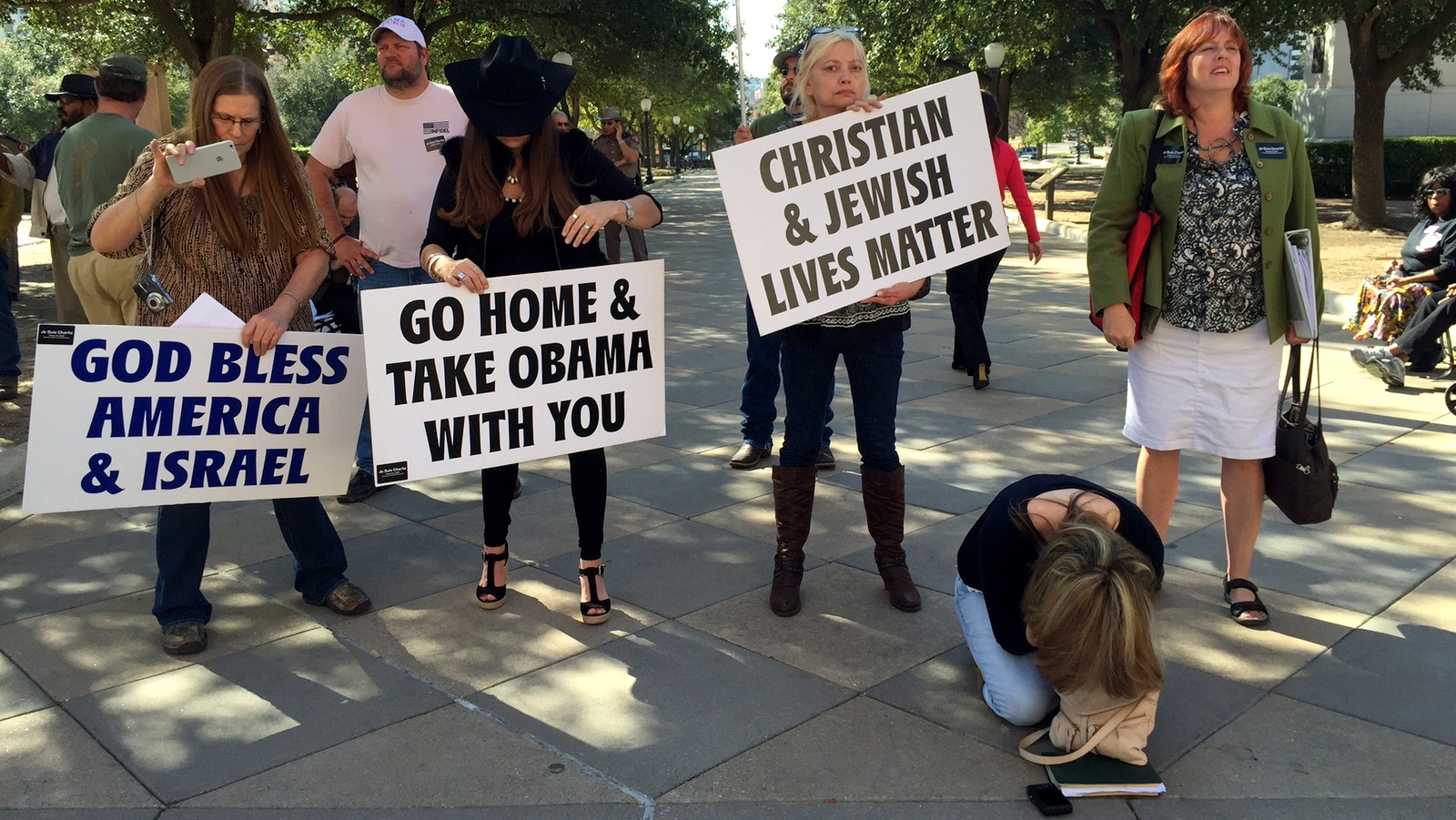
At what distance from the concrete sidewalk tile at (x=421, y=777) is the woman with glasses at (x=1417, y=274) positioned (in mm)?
6446

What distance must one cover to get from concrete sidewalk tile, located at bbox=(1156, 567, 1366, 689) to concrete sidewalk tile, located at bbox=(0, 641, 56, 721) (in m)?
3.29

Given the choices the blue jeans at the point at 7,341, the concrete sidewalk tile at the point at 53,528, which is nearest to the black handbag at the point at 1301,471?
the concrete sidewalk tile at the point at 53,528

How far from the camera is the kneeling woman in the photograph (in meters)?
2.77

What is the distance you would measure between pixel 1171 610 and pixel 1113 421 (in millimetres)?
2843

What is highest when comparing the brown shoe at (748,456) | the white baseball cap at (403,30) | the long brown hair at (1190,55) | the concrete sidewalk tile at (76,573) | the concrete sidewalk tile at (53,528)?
the white baseball cap at (403,30)

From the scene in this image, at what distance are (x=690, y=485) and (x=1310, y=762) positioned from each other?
3203mm

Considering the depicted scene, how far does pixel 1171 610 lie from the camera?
161 inches

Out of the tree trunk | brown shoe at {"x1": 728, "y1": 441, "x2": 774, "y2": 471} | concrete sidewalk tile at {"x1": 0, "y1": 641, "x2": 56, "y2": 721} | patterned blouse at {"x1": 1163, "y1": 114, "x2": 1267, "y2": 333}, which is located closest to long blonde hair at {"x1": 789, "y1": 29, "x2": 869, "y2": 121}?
patterned blouse at {"x1": 1163, "y1": 114, "x2": 1267, "y2": 333}

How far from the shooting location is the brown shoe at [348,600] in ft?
13.9

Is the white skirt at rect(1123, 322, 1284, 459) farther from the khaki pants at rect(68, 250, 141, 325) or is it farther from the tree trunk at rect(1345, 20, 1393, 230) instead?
the tree trunk at rect(1345, 20, 1393, 230)

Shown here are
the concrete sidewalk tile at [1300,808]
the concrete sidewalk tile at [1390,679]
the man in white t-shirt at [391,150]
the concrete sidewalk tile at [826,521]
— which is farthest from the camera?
the man in white t-shirt at [391,150]

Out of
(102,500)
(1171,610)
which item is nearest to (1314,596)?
(1171,610)

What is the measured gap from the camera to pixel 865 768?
3.11 m

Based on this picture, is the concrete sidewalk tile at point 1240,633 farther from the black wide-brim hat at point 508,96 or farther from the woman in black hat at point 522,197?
the black wide-brim hat at point 508,96
